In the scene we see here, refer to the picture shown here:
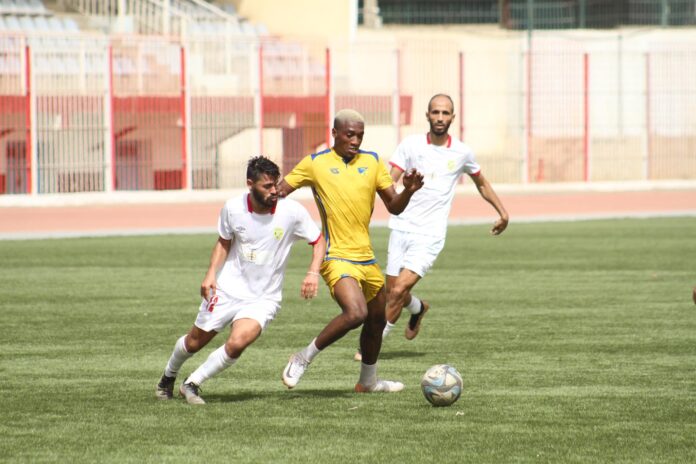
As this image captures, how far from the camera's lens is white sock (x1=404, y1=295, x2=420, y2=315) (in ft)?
40.5

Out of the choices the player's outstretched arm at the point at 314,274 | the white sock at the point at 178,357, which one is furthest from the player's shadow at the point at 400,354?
the white sock at the point at 178,357

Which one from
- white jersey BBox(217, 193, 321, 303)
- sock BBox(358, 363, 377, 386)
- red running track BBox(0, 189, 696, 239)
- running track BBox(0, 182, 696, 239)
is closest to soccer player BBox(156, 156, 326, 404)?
white jersey BBox(217, 193, 321, 303)

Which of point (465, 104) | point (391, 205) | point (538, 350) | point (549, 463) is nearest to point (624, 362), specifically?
point (538, 350)

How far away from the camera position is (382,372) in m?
11.1

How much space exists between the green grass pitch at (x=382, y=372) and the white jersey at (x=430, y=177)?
3.51 ft

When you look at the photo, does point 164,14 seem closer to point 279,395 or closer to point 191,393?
point 279,395

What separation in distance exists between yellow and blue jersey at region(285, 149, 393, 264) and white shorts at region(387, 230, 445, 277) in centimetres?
214

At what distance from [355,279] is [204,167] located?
25.3 meters

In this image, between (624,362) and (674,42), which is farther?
(674,42)

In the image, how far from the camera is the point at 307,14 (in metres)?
44.5

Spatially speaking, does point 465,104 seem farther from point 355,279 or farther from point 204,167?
point 355,279

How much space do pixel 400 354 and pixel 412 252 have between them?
869mm

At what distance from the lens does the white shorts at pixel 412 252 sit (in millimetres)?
12117

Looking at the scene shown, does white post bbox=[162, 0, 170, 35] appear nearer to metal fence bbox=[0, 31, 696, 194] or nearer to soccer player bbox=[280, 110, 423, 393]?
→ metal fence bbox=[0, 31, 696, 194]
